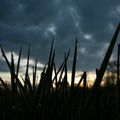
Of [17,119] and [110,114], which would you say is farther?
[110,114]

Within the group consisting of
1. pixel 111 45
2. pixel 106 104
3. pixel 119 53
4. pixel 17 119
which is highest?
pixel 119 53

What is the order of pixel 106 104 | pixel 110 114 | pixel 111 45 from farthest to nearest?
pixel 106 104 → pixel 110 114 → pixel 111 45

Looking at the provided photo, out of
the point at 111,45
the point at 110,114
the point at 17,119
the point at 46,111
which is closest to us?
the point at 111,45

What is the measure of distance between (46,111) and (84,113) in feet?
1.09

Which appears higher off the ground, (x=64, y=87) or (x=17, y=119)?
(x=64, y=87)

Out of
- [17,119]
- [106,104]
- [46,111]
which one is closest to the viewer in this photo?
[46,111]

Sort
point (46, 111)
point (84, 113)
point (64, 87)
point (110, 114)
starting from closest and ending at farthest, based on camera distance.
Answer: point (84, 113), point (46, 111), point (110, 114), point (64, 87)

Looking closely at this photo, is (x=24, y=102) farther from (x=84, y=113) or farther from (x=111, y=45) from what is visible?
(x=111, y=45)

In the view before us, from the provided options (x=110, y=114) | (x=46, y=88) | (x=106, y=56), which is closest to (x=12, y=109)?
(x=46, y=88)

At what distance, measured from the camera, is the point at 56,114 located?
6.61 ft

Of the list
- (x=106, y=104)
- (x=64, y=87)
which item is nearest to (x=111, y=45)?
(x=106, y=104)

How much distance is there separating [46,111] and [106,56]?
775 mm

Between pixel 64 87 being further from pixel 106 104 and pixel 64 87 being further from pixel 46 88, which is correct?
pixel 46 88

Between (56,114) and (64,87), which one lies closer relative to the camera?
(56,114)
